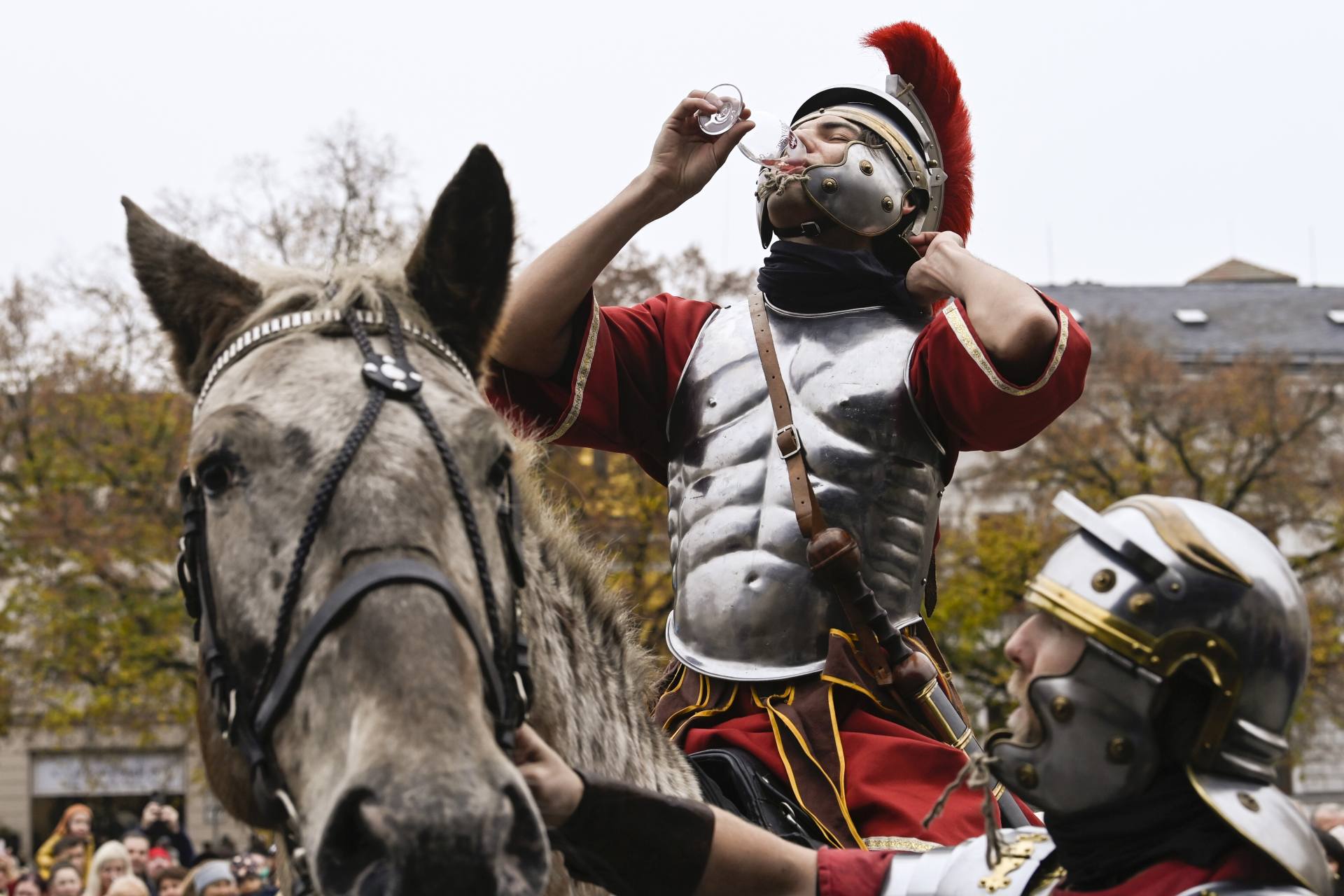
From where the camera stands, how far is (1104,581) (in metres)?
2.77

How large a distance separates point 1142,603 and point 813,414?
190cm

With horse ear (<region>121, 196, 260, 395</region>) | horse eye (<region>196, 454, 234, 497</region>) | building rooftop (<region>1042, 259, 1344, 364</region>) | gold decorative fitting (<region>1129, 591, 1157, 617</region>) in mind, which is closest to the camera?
gold decorative fitting (<region>1129, 591, 1157, 617</region>)

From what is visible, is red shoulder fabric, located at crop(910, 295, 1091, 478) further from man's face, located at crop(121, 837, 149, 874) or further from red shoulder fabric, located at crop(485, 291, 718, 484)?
man's face, located at crop(121, 837, 149, 874)

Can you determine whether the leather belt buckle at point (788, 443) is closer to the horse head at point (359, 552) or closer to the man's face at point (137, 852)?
the horse head at point (359, 552)

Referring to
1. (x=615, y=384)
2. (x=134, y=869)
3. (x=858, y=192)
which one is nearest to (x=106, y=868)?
(x=134, y=869)

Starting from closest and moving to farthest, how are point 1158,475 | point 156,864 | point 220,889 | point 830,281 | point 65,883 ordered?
point 830,281, point 220,889, point 65,883, point 156,864, point 1158,475

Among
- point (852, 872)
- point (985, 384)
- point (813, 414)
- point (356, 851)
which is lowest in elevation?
point (852, 872)

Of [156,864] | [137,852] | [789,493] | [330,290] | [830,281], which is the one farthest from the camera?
[156,864]

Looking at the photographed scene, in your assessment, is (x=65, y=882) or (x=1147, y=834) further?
(x=65, y=882)

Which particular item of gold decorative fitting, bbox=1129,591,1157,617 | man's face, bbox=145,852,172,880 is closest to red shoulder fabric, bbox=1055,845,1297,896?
gold decorative fitting, bbox=1129,591,1157,617

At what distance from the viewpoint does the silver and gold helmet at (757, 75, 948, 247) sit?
4824 mm

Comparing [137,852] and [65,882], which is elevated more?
[65,882]

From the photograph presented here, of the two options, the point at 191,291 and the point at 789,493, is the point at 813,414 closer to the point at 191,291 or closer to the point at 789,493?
the point at 789,493

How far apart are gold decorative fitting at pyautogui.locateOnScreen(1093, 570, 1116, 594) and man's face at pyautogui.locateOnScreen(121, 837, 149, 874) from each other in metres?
9.45
